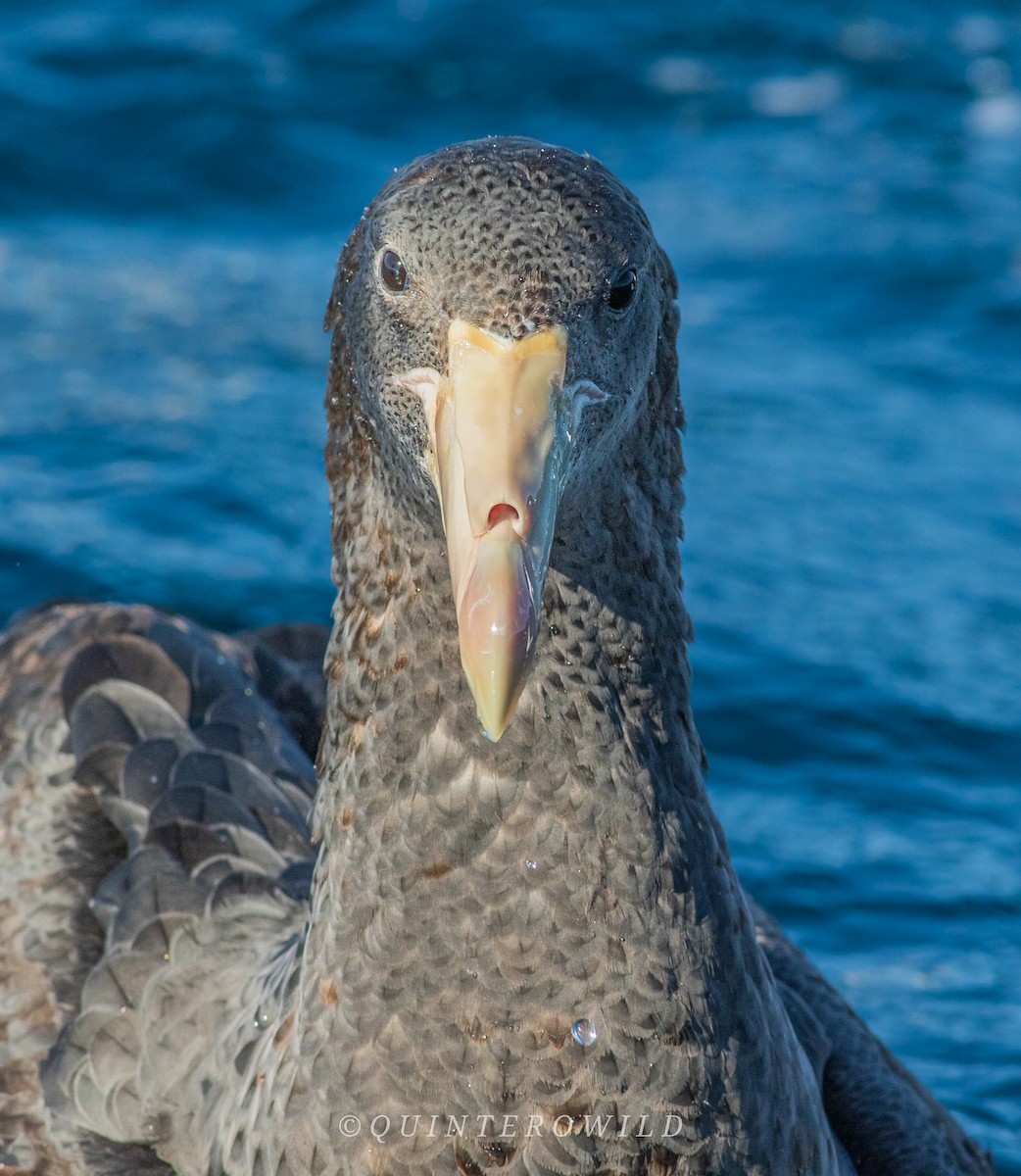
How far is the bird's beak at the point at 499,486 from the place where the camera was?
229 centimetres

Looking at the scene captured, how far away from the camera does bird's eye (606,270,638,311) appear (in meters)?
2.56

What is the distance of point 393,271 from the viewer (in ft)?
8.48

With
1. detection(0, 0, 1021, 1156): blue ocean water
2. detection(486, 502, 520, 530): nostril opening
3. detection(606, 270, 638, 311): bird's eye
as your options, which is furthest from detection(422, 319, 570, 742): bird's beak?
detection(0, 0, 1021, 1156): blue ocean water

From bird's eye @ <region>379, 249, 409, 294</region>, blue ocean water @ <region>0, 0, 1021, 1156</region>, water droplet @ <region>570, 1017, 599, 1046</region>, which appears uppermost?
blue ocean water @ <region>0, 0, 1021, 1156</region>

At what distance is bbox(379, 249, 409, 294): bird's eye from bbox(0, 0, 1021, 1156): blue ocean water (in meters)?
3.08


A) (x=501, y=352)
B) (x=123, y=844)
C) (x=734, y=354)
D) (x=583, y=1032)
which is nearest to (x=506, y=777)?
(x=583, y=1032)

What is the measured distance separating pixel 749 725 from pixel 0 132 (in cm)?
526

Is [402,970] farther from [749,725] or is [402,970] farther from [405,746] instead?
[749,725]

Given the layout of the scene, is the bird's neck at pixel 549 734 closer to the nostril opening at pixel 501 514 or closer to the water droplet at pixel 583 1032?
the water droplet at pixel 583 1032

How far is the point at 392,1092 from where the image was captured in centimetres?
272

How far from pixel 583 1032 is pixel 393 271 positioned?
110cm

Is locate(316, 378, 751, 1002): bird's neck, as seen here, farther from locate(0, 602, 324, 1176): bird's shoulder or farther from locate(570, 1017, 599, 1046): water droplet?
locate(0, 602, 324, 1176): bird's shoulder

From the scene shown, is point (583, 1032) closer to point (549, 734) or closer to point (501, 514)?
point (549, 734)

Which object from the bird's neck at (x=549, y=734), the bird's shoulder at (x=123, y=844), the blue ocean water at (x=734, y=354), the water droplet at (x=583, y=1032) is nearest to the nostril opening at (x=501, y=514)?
the bird's neck at (x=549, y=734)
